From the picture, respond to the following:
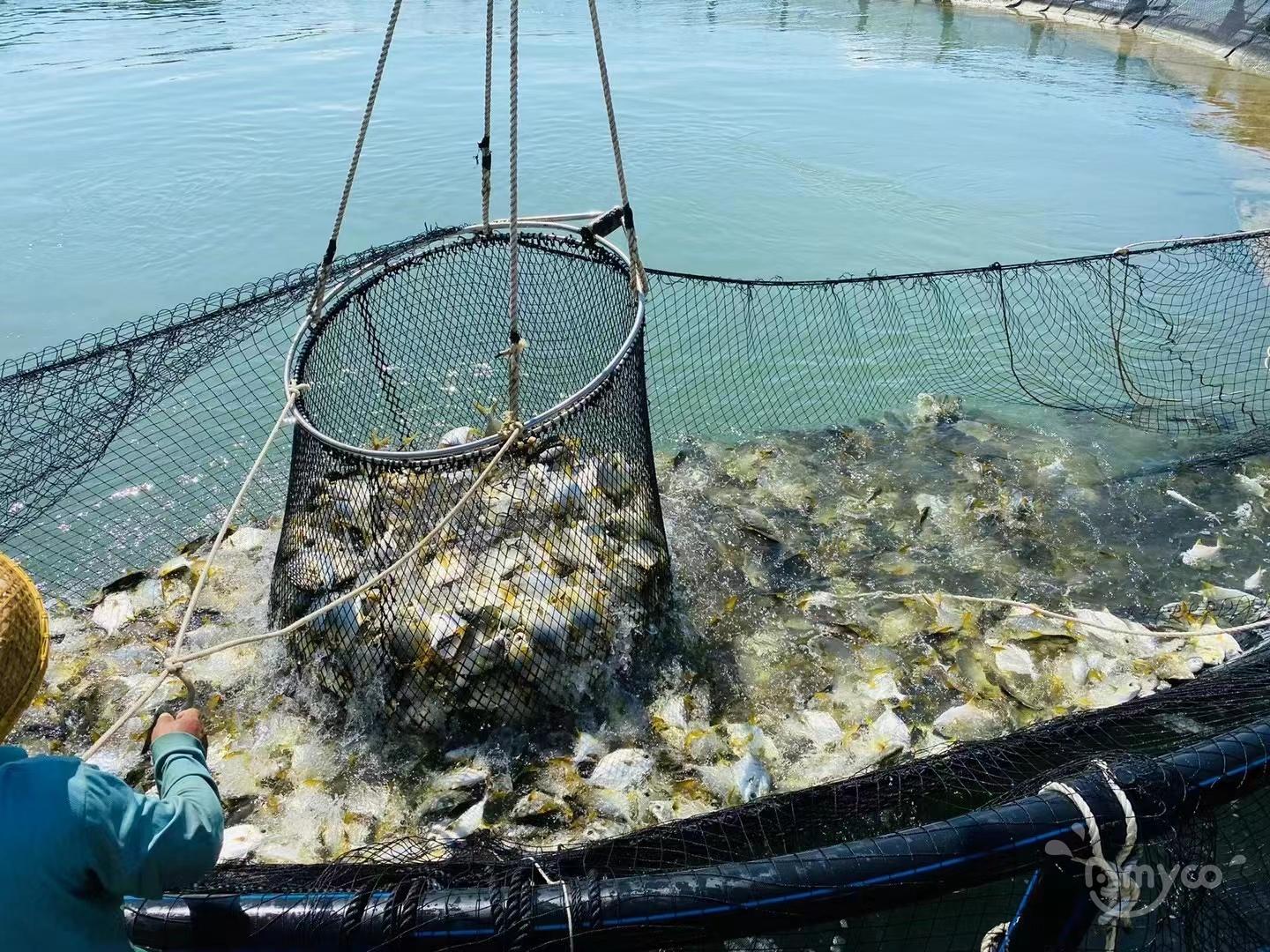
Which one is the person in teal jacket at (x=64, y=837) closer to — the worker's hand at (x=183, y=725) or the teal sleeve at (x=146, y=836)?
the teal sleeve at (x=146, y=836)

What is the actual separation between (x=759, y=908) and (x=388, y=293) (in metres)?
4.06

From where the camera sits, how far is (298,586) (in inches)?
131

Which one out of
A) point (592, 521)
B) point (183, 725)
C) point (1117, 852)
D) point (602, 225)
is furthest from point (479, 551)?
point (1117, 852)

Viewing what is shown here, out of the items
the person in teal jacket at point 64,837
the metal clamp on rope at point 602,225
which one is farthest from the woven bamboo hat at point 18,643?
the metal clamp on rope at point 602,225

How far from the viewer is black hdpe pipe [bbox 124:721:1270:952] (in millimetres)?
1261

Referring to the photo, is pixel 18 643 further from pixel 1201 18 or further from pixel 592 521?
pixel 1201 18

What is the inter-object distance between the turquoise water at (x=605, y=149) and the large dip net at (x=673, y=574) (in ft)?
5.64

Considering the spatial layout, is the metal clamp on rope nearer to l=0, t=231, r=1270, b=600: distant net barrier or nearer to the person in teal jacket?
l=0, t=231, r=1270, b=600: distant net barrier

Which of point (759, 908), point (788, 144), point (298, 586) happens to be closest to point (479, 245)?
point (298, 586)

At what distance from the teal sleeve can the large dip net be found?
8 centimetres

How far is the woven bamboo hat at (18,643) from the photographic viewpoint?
1.19m

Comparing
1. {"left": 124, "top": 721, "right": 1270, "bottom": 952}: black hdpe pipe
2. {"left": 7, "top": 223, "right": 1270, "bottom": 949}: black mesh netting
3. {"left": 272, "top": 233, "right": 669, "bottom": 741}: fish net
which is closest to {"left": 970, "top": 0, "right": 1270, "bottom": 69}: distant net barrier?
{"left": 7, "top": 223, "right": 1270, "bottom": 949}: black mesh netting

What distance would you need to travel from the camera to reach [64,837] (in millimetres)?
1264

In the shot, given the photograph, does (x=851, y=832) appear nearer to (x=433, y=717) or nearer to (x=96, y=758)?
(x=433, y=717)
